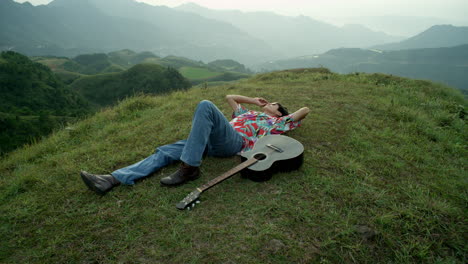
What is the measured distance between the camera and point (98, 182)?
10.2 ft

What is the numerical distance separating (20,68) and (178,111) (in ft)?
276

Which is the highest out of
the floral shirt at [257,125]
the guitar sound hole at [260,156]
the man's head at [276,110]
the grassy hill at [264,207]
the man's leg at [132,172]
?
the man's head at [276,110]

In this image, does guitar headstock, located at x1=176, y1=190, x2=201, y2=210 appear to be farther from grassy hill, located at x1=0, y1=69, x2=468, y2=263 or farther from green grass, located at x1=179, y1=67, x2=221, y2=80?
green grass, located at x1=179, y1=67, x2=221, y2=80

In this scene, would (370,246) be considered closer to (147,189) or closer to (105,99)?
(147,189)

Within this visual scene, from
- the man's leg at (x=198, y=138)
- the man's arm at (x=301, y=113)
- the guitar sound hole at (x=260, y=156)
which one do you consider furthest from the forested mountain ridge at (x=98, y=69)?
the guitar sound hole at (x=260, y=156)

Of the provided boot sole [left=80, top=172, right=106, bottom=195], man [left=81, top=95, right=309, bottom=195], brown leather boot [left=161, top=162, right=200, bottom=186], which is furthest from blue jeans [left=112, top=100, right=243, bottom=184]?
boot sole [left=80, top=172, right=106, bottom=195]

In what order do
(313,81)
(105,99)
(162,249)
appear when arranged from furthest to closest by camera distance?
(105,99) → (313,81) → (162,249)

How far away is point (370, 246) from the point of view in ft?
7.91

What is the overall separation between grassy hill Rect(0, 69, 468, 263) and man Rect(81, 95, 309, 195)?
158mm

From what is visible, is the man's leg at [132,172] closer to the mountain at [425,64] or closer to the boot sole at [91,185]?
the boot sole at [91,185]

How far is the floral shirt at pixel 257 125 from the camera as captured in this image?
3.93m

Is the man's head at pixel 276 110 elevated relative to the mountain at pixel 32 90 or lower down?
elevated

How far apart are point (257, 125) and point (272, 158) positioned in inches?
34.3

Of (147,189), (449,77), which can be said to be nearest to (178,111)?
(147,189)
